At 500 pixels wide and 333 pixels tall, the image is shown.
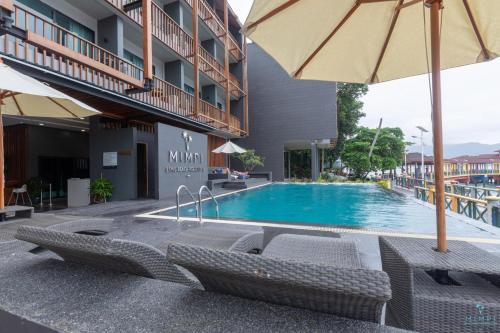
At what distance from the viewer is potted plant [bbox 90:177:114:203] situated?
7.42m

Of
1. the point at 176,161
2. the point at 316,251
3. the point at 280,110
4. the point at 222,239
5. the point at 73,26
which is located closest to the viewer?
the point at 316,251

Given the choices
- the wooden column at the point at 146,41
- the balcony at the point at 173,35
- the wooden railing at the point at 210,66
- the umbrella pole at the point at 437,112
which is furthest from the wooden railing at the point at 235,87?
the umbrella pole at the point at 437,112

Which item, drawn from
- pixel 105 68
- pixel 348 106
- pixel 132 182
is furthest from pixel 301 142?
pixel 105 68

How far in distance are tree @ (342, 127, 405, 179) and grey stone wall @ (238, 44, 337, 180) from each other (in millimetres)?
4014

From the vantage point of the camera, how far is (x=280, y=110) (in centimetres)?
1800

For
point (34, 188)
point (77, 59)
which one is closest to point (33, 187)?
point (34, 188)

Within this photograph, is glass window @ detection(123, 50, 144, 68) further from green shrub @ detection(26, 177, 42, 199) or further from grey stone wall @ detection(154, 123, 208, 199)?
green shrub @ detection(26, 177, 42, 199)

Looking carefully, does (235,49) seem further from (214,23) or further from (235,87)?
(214,23)

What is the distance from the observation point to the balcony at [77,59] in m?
4.85

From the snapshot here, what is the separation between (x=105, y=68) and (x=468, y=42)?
6786 mm

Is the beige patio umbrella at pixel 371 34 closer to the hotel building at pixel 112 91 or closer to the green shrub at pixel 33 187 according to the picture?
the hotel building at pixel 112 91

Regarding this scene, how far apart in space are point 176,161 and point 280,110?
10.9 metres

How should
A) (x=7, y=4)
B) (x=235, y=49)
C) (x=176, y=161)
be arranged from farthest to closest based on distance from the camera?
1. (x=235, y=49)
2. (x=176, y=161)
3. (x=7, y=4)

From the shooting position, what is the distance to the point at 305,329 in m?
0.97
